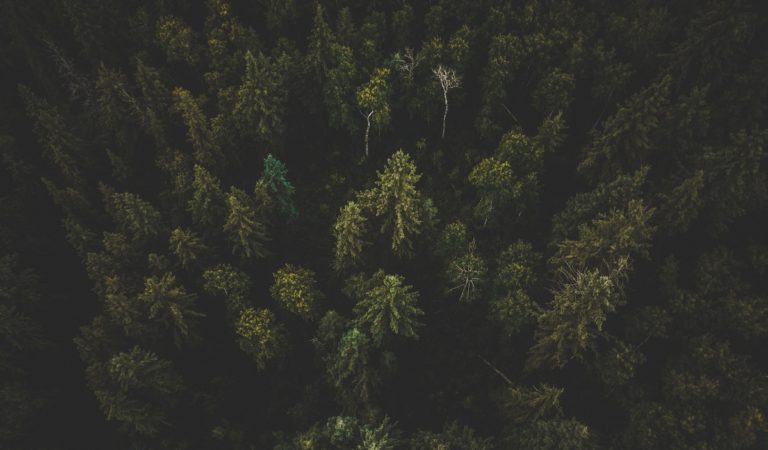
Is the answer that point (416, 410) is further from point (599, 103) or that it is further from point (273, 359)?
point (599, 103)

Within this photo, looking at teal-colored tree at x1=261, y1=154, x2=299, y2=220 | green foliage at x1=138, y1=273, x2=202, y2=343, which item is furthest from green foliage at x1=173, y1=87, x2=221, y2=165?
green foliage at x1=138, y1=273, x2=202, y2=343

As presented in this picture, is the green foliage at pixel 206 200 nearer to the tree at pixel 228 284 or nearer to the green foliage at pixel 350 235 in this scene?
the tree at pixel 228 284

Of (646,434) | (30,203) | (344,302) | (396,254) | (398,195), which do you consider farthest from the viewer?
(30,203)

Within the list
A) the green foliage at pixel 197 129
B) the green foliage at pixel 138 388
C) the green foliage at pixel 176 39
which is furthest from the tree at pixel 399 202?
the green foliage at pixel 176 39

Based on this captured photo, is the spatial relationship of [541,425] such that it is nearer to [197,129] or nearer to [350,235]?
[350,235]

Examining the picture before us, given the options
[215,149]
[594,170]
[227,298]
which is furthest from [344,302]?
[594,170]

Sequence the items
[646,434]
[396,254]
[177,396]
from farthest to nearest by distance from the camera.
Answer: [396,254]
[177,396]
[646,434]

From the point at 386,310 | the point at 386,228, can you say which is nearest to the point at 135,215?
the point at 386,228
